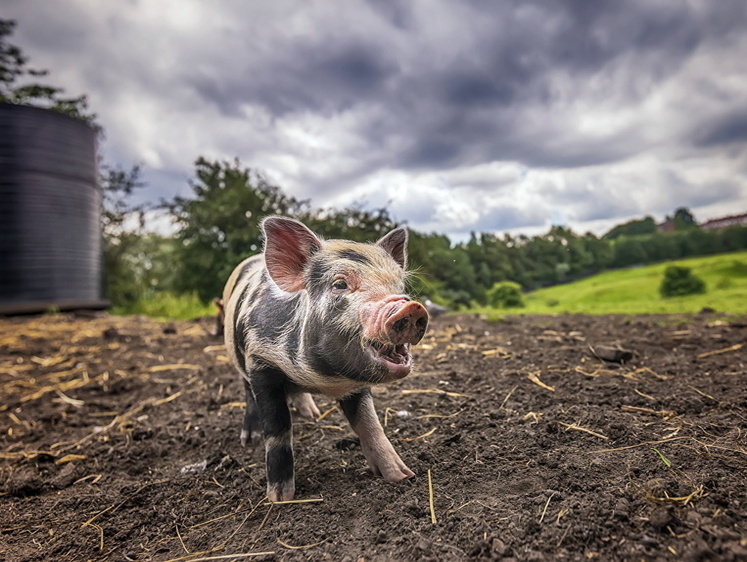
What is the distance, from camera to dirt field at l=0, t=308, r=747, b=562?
6.36ft

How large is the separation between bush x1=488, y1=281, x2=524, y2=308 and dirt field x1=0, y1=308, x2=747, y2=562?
381 centimetres

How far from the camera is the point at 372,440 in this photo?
2689 millimetres

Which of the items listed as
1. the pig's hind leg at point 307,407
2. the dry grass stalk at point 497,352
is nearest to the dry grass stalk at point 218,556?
the pig's hind leg at point 307,407

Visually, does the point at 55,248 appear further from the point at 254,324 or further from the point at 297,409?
the point at 254,324

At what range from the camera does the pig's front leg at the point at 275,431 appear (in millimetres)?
2596

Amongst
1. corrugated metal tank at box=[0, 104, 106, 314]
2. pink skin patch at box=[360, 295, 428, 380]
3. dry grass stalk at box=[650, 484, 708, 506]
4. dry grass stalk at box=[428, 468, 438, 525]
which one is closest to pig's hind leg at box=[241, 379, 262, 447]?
dry grass stalk at box=[428, 468, 438, 525]

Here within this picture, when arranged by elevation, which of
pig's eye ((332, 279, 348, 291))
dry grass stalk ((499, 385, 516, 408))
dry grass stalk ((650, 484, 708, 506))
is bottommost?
dry grass stalk ((499, 385, 516, 408))

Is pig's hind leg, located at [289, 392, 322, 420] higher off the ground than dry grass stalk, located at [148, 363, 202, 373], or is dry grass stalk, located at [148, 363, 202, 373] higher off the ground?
pig's hind leg, located at [289, 392, 322, 420]

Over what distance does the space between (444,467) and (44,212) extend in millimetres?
12389

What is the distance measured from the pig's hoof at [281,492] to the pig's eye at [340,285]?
45.8 inches

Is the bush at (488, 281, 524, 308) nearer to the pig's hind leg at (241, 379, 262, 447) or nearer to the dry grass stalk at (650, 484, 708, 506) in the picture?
the pig's hind leg at (241, 379, 262, 447)

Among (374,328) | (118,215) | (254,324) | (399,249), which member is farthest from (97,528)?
(118,215)

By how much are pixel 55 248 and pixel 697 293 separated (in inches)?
551

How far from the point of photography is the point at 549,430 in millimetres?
2918
